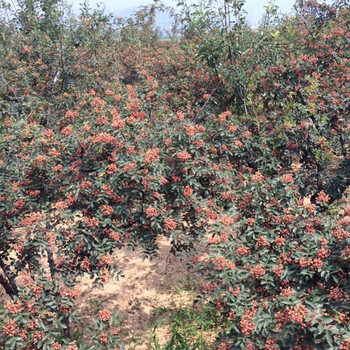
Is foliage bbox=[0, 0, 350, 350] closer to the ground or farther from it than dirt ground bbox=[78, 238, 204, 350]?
farther from it

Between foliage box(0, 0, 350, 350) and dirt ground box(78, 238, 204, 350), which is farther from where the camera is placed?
dirt ground box(78, 238, 204, 350)

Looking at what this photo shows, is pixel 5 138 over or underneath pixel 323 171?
over

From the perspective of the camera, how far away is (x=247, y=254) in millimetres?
3721

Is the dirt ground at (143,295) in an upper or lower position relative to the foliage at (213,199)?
lower

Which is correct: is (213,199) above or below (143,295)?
above

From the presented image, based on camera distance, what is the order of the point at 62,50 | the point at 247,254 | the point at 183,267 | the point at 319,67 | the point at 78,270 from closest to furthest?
the point at 247,254 → the point at 78,270 → the point at 319,67 → the point at 183,267 → the point at 62,50

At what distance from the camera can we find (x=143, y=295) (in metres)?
6.64

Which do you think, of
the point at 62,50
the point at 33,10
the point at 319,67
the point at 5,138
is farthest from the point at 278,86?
the point at 33,10

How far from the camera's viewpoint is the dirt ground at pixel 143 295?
5.83m

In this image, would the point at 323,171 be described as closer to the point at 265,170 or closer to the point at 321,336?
the point at 265,170

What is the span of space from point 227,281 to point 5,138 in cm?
339

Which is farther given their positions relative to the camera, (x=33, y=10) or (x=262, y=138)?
(x=33, y=10)

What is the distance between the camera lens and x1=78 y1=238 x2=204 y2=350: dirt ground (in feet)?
19.1

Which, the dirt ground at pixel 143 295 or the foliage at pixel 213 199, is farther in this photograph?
the dirt ground at pixel 143 295
